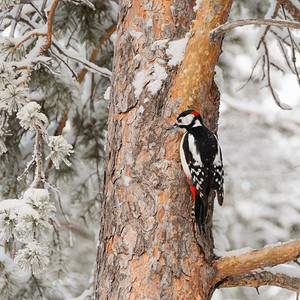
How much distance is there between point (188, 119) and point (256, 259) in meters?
0.47

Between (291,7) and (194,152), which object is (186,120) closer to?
(194,152)

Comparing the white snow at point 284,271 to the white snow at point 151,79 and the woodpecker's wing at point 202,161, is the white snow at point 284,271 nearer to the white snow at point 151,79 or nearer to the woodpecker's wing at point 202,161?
the woodpecker's wing at point 202,161

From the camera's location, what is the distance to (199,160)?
4.77 feet

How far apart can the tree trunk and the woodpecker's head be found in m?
0.05

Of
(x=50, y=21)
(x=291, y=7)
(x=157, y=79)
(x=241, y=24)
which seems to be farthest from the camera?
(x=291, y=7)

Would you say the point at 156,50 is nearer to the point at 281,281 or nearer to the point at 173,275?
the point at 173,275

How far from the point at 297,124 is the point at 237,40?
2.00 m

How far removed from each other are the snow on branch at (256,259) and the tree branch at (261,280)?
49mm

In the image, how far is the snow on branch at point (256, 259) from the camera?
1444mm

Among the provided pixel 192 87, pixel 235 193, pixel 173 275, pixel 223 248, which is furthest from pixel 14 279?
pixel 235 193

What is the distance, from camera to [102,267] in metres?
1.50

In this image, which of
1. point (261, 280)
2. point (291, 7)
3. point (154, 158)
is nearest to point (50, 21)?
point (154, 158)

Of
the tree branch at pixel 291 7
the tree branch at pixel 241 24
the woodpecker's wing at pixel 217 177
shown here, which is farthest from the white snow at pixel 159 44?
the tree branch at pixel 291 7

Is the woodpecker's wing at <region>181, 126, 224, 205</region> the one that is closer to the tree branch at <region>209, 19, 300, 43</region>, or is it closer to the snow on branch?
the snow on branch
